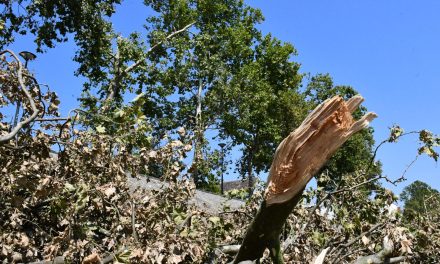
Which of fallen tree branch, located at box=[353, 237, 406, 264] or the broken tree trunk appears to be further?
fallen tree branch, located at box=[353, 237, 406, 264]

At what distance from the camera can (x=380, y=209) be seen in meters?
5.91

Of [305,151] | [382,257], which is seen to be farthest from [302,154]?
[382,257]

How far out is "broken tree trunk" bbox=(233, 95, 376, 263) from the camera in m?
2.92

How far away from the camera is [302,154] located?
294 cm

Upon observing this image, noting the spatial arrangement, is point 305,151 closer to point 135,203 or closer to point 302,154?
point 302,154

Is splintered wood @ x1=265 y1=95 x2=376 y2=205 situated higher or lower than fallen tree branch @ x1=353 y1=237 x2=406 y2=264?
higher

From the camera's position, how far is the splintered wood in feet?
9.59

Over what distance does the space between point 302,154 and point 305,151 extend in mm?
26

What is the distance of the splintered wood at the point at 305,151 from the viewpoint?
9.59 ft

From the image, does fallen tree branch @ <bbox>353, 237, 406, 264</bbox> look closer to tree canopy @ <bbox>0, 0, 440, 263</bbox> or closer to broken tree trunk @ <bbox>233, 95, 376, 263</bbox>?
tree canopy @ <bbox>0, 0, 440, 263</bbox>

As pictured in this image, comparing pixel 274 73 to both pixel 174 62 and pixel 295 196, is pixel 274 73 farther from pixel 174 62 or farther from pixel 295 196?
pixel 295 196

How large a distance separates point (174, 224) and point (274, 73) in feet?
95.6

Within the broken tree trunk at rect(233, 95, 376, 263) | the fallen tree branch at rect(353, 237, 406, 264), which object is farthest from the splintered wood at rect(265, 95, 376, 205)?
the fallen tree branch at rect(353, 237, 406, 264)

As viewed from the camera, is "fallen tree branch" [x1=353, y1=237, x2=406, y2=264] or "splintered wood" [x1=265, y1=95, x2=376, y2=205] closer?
"splintered wood" [x1=265, y1=95, x2=376, y2=205]
